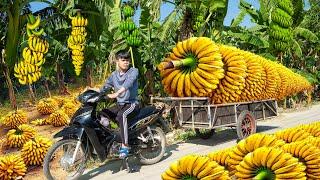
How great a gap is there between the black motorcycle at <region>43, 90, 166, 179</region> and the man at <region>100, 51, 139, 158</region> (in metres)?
0.17

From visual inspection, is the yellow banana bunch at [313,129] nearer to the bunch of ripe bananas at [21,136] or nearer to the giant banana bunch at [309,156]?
the giant banana bunch at [309,156]

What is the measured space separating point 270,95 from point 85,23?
503 cm

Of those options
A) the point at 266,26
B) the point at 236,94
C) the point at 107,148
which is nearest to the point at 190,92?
the point at 236,94

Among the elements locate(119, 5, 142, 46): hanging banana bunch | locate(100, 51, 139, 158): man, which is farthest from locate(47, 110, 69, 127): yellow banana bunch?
locate(100, 51, 139, 158): man

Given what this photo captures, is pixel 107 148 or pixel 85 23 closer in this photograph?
pixel 107 148

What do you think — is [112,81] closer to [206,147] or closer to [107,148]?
[107,148]

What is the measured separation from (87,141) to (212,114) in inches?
106

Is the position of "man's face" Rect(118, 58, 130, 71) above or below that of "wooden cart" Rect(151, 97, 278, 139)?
above

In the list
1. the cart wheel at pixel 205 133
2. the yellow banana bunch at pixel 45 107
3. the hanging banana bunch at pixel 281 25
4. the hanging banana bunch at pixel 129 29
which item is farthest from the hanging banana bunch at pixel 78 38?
the hanging banana bunch at pixel 281 25

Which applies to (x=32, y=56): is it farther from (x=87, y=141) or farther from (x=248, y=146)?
(x=248, y=146)

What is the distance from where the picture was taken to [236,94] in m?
8.42

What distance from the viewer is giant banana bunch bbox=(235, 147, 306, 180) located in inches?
101

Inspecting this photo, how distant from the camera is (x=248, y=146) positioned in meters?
2.95

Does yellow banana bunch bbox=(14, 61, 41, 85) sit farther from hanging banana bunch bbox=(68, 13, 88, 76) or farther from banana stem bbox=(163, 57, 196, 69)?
banana stem bbox=(163, 57, 196, 69)
